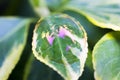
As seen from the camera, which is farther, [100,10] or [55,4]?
[55,4]

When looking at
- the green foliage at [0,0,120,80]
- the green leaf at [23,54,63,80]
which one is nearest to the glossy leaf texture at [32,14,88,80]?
the green foliage at [0,0,120,80]

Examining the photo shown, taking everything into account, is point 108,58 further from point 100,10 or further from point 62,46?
point 100,10

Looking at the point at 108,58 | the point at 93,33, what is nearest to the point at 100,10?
the point at 93,33

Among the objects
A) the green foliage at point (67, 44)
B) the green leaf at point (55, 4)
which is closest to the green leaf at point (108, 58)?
the green foliage at point (67, 44)

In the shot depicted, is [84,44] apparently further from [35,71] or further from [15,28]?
[15,28]

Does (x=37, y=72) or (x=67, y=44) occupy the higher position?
(x=67, y=44)

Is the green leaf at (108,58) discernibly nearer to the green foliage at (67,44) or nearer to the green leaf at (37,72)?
the green foliage at (67,44)

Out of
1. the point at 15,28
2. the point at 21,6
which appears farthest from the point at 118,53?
the point at 21,6

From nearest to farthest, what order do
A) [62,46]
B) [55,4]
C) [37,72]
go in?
[62,46] → [37,72] → [55,4]
